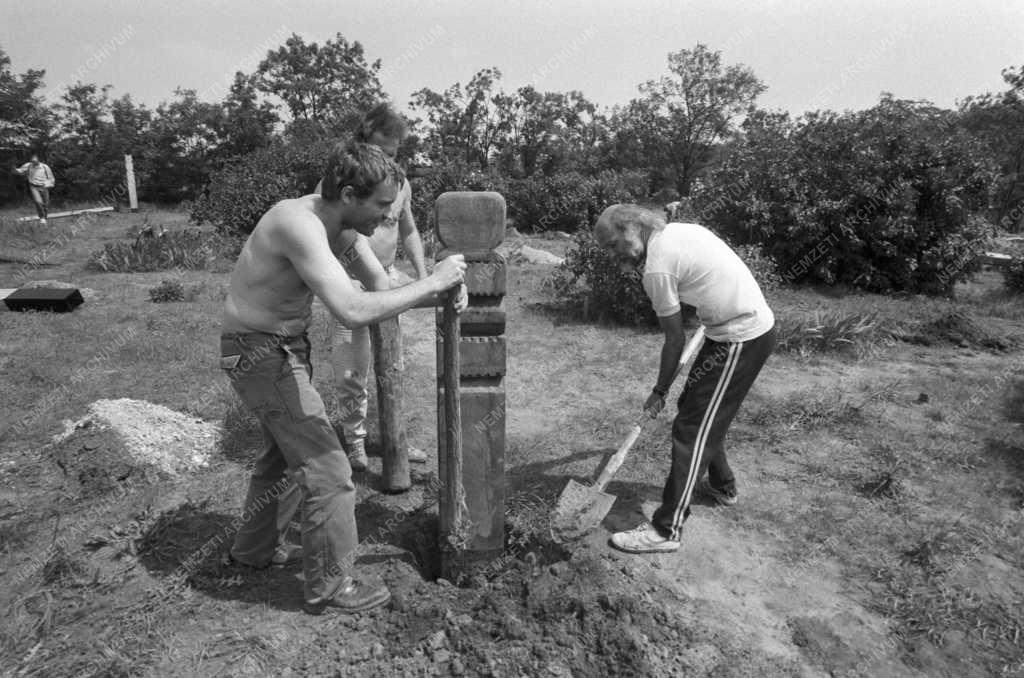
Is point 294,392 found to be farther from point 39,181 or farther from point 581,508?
point 39,181

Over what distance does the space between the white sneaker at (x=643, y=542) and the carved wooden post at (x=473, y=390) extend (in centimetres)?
63

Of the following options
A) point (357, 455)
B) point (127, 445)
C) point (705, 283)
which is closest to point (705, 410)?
point (705, 283)

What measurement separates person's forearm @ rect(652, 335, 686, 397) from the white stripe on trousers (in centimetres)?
22

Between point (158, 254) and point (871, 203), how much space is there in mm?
11278

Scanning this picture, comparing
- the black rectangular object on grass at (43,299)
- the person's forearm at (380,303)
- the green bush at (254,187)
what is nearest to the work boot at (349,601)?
the person's forearm at (380,303)

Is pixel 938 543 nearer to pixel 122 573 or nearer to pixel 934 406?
pixel 934 406

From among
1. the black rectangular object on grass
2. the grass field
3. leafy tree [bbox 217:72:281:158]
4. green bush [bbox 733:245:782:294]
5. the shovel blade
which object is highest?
leafy tree [bbox 217:72:281:158]

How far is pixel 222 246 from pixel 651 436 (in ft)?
31.4

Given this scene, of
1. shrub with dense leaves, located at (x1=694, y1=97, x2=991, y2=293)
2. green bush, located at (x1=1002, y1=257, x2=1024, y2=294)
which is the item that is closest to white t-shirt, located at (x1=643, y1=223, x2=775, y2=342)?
shrub with dense leaves, located at (x1=694, y1=97, x2=991, y2=293)

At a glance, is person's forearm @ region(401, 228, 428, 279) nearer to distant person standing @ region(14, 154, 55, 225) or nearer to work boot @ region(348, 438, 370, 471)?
work boot @ region(348, 438, 370, 471)

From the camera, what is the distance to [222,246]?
11227mm

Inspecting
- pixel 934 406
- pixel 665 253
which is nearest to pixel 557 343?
pixel 934 406

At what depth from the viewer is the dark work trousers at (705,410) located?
2.93 metres

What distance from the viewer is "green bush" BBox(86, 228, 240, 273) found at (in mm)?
9789
